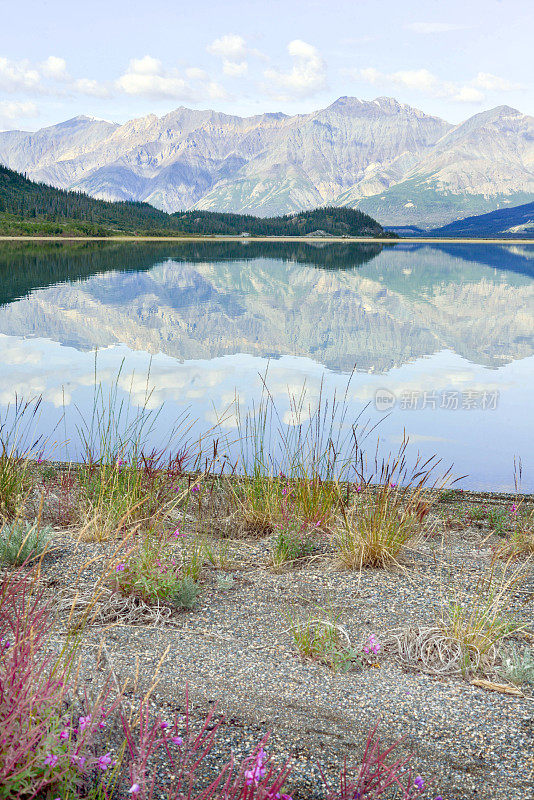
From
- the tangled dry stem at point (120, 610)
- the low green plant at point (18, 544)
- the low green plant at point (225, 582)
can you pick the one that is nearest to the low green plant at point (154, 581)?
the tangled dry stem at point (120, 610)

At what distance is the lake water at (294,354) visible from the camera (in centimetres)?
1215

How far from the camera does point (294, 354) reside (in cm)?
1958

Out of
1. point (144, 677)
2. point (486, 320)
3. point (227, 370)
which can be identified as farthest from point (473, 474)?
point (486, 320)

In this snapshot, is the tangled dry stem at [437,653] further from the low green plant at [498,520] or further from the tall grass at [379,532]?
the low green plant at [498,520]

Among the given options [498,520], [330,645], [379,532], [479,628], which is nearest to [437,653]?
[479,628]

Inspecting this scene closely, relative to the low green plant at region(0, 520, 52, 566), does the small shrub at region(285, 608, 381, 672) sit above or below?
→ below

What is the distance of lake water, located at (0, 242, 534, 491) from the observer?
12148 millimetres

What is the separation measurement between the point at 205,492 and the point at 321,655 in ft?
11.1

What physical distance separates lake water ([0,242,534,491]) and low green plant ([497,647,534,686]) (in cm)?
430

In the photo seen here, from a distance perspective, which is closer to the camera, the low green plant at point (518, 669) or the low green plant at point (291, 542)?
the low green plant at point (518, 669)

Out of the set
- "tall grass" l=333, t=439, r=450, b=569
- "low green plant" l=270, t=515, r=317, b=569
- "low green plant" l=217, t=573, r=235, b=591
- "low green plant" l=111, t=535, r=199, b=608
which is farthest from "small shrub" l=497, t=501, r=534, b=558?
"low green plant" l=111, t=535, r=199, b=608

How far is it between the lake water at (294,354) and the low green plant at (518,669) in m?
4.30

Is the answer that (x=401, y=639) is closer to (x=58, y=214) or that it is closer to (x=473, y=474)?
(x=473, y=474)

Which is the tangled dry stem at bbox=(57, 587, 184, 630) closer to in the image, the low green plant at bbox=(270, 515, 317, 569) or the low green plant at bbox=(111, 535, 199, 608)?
the low green plant at bbox=(111, 535, 199, 608)
